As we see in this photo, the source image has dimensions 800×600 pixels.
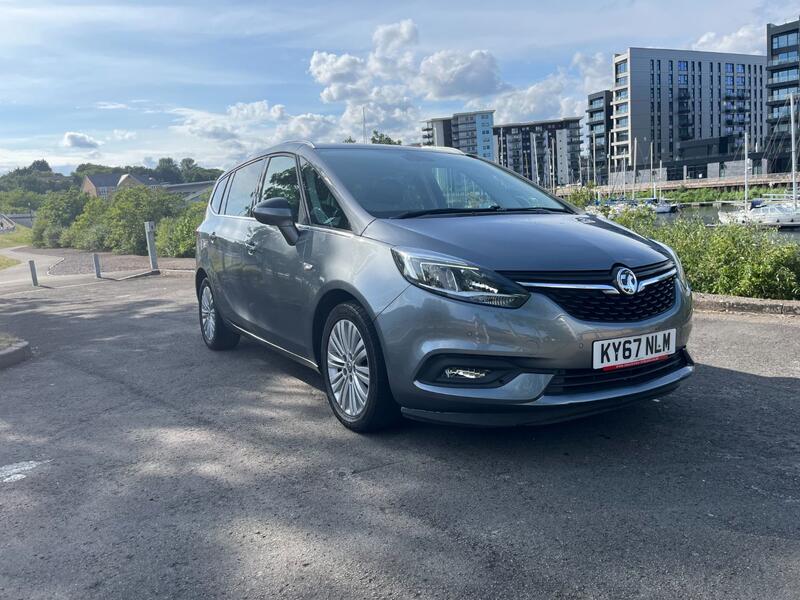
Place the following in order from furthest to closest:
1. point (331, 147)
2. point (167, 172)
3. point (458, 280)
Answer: point (167, 172)
point (331, 147)
point (458, 280)

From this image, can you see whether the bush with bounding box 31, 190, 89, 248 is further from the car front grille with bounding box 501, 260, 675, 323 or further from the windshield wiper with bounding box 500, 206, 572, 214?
the car front grille with bounding box 501, 260, 675, 323

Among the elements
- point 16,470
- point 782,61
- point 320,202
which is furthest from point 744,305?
point 782,61

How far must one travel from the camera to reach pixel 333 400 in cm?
436

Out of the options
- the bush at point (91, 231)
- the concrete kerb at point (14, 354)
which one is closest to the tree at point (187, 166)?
the bush at point (91, 231)

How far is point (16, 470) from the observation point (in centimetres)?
397

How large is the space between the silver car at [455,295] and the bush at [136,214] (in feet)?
90.5

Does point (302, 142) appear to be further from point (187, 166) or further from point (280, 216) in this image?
point (187, 166)

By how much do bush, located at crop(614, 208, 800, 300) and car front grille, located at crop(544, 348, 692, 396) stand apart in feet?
15.9

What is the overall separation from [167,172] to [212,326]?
151085 millimetres

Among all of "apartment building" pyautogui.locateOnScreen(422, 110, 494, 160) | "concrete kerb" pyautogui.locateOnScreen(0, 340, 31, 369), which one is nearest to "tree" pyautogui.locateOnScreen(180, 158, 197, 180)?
"apartment building" pyautogui.locateOnScreen(422, 110, 494, 160)

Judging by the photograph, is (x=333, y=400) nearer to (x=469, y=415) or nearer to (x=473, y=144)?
(x=469, y=415)

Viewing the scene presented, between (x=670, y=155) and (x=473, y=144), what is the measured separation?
5440 cm

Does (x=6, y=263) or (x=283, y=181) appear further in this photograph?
(x=6, y=263)

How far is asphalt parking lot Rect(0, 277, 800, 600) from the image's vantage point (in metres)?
2.59
